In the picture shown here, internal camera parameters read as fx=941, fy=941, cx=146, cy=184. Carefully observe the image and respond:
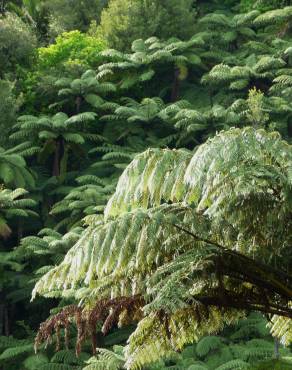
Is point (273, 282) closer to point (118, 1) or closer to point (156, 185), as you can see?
point (156, 185)

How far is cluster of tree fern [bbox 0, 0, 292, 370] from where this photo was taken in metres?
5.22

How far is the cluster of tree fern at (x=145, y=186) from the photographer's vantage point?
17.1 feet

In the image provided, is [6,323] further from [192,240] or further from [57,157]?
[192,240]

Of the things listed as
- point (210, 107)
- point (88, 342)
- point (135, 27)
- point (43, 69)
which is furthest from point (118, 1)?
point (88, 342)

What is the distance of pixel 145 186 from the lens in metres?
5.53

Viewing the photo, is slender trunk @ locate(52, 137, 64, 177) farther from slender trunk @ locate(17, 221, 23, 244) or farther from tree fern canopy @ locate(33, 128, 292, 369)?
tree fern canopy @ locate(33, 128, 292, 369)

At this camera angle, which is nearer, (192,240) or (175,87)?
(192,240)

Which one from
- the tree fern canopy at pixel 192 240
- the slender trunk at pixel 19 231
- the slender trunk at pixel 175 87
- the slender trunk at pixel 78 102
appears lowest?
the tree fern canopy at pixel 192 240

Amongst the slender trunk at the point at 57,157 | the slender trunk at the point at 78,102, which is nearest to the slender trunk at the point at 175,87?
the slender trunk at the point at 78,102

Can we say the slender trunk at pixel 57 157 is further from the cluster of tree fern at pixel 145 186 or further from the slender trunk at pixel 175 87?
the slender trunk at pixel 175 87

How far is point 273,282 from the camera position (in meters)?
5.41

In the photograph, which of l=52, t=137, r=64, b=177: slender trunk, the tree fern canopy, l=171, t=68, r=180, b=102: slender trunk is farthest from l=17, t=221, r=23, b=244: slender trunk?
the tree fern canopy

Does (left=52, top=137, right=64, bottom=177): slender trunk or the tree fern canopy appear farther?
(left=52, top=137, right=64, bottom=177): slender trunk

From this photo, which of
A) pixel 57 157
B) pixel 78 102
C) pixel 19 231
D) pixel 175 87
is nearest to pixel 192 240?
pixel 19 231
